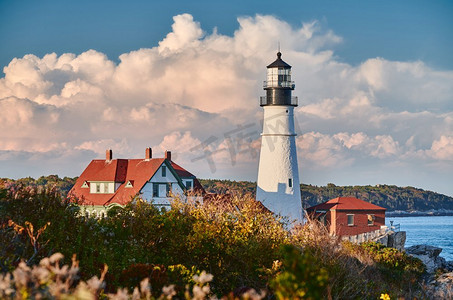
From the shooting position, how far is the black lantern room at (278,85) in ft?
131

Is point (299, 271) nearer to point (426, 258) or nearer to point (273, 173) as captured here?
point (273, 173)

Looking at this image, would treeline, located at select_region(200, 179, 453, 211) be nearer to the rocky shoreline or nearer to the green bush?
the rocky shoreline

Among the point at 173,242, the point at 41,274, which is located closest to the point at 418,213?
the point at 173,242

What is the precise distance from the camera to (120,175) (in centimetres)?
4197

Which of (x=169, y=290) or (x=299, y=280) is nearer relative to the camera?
(x=169, y=290)

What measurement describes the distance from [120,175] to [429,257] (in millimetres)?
22134

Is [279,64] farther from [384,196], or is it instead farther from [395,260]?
[384,196]

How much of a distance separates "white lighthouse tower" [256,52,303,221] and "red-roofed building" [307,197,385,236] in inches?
337

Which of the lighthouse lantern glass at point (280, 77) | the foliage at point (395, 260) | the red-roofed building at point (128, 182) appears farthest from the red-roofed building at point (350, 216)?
the lighthouse lantern glass at point (280, 77)

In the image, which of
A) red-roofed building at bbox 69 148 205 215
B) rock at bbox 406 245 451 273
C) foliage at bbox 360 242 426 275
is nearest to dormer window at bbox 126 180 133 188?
red-roofed building at bbox 69 148 205 215

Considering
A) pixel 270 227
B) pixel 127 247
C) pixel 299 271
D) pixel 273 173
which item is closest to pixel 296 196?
pixel 273 173

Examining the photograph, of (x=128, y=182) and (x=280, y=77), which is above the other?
(x=280, y=77)

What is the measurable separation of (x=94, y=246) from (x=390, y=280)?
62.2 feet

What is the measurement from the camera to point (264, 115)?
4034 centimetres
